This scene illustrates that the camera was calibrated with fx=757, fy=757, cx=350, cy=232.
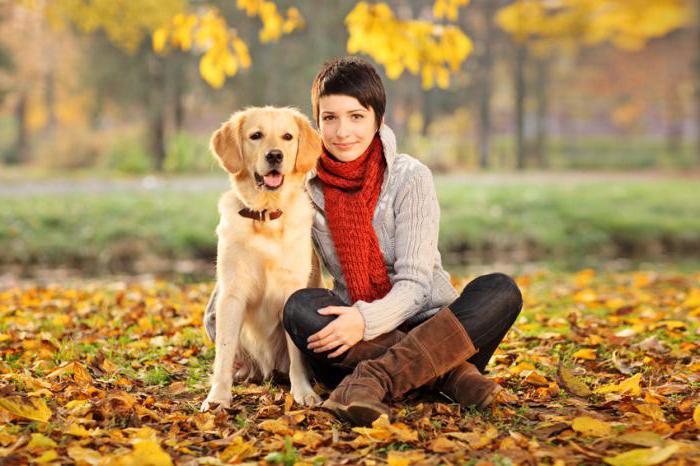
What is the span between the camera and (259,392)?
328 centimetres

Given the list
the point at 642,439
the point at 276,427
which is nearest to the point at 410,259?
the point at 276,427

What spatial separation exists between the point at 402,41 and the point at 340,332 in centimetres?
315

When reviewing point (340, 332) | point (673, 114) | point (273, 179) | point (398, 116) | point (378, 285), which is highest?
point (398, 116)

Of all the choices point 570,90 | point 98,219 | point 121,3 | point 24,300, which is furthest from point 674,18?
point 24,300

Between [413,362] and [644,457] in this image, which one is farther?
[413,362]

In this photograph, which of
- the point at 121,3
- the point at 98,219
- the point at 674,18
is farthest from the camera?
the point at 674,18

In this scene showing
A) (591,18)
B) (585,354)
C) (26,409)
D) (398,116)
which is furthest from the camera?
(398,116)

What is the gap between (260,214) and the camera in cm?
323

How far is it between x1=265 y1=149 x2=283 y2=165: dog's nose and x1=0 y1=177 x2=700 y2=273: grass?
6149 millimetres

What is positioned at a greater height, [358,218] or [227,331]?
[358,218]

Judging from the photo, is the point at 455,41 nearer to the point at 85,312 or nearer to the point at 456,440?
the point at 85,312

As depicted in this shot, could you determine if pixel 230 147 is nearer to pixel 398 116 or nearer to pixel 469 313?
pixel 469 313

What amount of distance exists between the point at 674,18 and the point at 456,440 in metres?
22.8

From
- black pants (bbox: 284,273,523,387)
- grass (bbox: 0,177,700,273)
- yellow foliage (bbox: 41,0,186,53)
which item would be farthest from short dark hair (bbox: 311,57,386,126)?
yellow foliage (bbox: 41,0,186,53)
